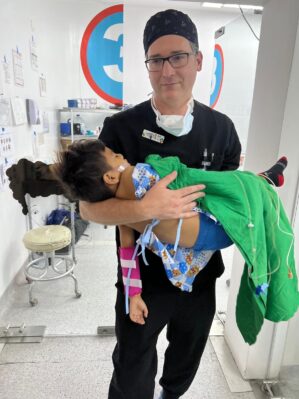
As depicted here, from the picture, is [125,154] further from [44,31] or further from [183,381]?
[44,31]

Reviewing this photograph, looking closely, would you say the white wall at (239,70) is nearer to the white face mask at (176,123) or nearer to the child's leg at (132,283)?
the white face mask at (176,123)

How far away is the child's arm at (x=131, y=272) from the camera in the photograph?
3.46 feet

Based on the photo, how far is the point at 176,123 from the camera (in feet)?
3.45

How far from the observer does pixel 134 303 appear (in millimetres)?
1071

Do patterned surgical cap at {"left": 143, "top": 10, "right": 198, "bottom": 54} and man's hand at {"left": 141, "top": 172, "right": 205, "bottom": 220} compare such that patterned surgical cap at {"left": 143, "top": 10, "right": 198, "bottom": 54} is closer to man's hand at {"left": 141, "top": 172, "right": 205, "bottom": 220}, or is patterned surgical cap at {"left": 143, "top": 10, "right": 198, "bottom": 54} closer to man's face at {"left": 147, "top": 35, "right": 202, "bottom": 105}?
man's face at {"left": 147, "top": 35, "right": 202, "bottom": 105}

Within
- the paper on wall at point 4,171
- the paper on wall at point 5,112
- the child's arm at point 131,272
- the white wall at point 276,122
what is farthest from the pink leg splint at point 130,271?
the paper on wall at point 5,112

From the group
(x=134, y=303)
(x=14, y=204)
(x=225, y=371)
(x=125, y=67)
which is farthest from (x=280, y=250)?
(x=125, y=67)

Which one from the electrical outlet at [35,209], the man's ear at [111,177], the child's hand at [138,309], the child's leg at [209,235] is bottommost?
the electrical outlet at [35,209]

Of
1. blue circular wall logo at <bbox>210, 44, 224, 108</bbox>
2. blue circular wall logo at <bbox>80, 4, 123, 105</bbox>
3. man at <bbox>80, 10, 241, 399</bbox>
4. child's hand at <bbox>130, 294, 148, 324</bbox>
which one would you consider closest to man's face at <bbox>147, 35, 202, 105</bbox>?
man at <bbox>80, 10, 241, 399</bbox>

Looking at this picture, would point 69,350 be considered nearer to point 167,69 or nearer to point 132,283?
point 132,283

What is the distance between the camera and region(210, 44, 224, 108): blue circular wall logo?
13.0 feet

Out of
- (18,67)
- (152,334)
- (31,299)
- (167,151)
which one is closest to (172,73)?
(167,151)

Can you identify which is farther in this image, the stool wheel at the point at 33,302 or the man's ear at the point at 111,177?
the stool wheel at the point at 33,302

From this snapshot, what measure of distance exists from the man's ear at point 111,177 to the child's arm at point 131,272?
20 cm
